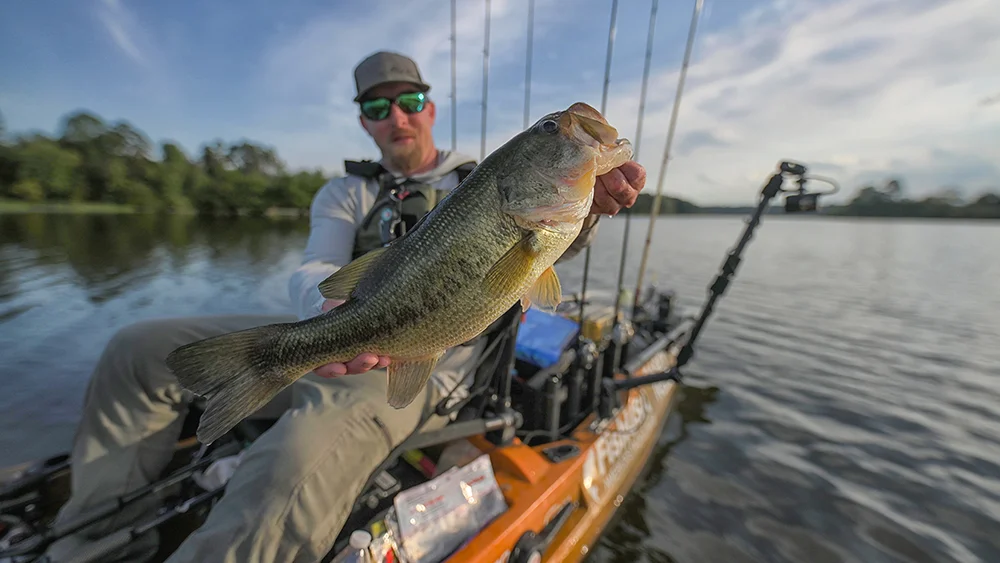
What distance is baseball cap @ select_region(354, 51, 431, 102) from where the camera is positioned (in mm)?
3217

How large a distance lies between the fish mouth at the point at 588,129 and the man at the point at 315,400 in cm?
28

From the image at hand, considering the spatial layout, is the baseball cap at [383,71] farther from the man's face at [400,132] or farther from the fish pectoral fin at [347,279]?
the fish pectoral fin at [347,279]

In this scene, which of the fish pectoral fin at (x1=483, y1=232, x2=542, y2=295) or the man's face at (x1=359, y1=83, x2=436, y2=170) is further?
the man's face at (x1=359, y1=83, x2=436, y2=170)

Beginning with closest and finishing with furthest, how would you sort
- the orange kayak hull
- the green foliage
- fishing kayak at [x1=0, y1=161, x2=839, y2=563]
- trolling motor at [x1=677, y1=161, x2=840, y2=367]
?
fishing kayak at [x1=0, y1=161, x2=839, y2=563] → the orange kayak hull → trolling motor at [x1=677, y1=161, x2=840, y2=367] → the green foliage

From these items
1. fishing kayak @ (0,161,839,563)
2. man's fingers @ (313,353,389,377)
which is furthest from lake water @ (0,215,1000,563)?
man's fingers @ (313,353,389,377)

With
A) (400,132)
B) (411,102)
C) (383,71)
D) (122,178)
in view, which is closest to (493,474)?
(400,132)

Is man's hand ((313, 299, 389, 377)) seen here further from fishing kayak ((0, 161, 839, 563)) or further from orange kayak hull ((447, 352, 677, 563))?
orange kayak hull ((447, 352, 677, 563))

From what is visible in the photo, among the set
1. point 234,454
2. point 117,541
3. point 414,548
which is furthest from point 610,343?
point 117,541

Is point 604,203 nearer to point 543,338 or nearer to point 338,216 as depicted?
point 338,216

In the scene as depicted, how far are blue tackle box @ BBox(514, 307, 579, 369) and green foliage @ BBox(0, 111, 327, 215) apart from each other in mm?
74354

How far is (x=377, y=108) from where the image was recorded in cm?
329

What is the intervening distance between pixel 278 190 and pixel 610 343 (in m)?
79.4

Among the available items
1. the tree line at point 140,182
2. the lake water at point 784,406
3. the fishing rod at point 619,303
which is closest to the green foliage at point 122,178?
the tree line at point 140,182

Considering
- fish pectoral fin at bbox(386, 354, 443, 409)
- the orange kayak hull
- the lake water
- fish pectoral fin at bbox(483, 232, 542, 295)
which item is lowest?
the lake water
